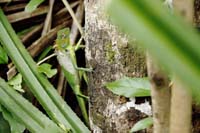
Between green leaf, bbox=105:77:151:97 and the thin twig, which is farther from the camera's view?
the thin twig

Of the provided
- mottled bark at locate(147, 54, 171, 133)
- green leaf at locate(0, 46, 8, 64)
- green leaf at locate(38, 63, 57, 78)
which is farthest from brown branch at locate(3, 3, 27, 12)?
mottled bark at locate(147, 54, 171, 133)

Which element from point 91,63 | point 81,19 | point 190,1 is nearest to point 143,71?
point 91,63

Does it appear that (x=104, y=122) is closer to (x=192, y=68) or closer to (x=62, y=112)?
(x=62, y=112)

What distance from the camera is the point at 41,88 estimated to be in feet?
2.89

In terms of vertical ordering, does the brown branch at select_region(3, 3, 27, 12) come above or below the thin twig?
above

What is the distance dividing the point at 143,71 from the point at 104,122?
0.42 feet

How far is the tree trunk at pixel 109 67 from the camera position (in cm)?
64

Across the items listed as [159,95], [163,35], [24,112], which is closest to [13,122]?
[24,112]

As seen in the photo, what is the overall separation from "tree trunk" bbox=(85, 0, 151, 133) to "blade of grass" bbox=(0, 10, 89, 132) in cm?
16

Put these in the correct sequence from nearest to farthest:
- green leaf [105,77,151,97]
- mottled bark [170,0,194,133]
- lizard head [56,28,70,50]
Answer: mottled bark [170,0,194,133]
green leaf [105,77,151,97]
lizard head [56,28,70,50]

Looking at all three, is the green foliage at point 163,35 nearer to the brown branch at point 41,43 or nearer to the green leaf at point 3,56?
the green leaf at point 3,56

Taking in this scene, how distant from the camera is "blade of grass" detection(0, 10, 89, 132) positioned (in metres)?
0.87

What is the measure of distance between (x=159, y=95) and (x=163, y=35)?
0.64 feet

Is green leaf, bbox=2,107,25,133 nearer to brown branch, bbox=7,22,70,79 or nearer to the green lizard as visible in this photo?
the green lizard
